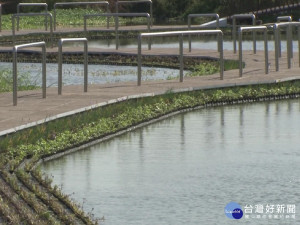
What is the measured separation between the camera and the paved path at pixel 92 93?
608 inches

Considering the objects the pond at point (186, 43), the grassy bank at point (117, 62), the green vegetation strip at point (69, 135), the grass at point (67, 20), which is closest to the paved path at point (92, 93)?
the green vegetation strip at point (69, 135)

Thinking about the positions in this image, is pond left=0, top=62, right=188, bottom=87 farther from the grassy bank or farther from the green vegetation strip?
the green vegetation strip

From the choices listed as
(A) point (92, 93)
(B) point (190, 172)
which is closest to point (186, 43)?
(A) point (92, 93)

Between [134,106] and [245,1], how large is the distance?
29410 millimetres

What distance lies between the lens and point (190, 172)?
12094mm

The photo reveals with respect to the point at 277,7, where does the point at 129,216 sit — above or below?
below

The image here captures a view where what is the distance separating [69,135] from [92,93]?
4.33 m

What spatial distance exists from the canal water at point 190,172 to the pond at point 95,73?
7.31 meters

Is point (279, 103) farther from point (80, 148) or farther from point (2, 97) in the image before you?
point (80, 148)

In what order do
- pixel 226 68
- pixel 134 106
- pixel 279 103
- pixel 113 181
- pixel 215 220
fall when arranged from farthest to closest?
1. pixel 226 68
2. pixel 279 103
3. pixel 134 106
4. pixel 113 181
5. pixel 215 220

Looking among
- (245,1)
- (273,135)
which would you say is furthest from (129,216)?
(245,1)

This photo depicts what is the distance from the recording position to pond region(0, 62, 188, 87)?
23.9m

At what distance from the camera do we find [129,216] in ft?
32.4

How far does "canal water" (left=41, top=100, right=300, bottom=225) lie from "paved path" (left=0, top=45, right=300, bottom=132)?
1.20 meters
